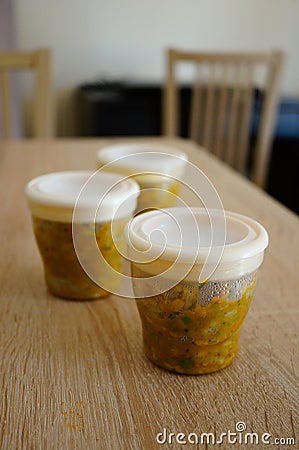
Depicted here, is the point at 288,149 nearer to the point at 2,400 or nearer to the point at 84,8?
the point at 84,8

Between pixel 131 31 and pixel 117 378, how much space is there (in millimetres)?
2884

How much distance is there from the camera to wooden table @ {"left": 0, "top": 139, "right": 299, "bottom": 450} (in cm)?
40

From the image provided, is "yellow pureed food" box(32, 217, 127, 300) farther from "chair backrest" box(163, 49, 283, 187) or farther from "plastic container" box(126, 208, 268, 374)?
"chair backrest" box(163, 49, 283, 187)

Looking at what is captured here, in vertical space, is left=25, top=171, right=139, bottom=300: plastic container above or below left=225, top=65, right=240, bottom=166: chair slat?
above

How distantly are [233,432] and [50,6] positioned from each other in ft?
9.56

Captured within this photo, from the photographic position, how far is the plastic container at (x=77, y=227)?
549mm

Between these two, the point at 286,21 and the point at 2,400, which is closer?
the point at 2,400

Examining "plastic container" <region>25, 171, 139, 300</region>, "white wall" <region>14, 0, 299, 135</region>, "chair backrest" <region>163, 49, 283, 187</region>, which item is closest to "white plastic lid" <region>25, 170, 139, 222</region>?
"plastic container" <region>25, 171, 139, 300</region>

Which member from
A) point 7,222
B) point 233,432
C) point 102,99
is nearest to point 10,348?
point 233,432

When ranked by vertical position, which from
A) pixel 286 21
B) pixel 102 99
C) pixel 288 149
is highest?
pixel 286 21

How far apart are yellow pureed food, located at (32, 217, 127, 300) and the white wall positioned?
2.62m

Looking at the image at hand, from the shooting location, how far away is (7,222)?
83cm

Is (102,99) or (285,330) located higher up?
(285,330)

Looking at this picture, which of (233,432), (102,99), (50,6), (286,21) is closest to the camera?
(233,432)
